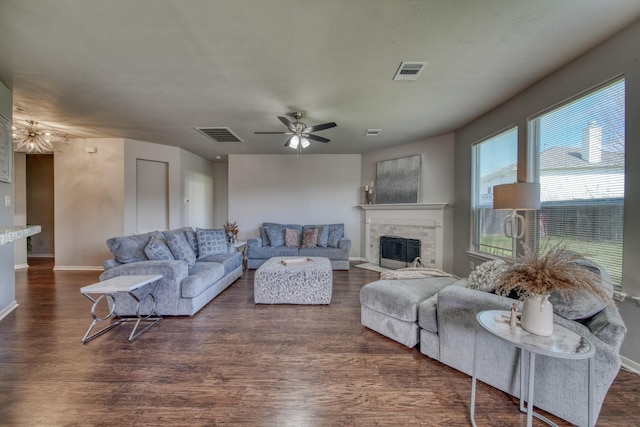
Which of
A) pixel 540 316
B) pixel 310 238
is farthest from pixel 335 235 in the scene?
pixel 540 316

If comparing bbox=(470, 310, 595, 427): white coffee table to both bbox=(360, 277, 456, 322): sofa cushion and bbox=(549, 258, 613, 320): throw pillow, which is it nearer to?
bbox=(549, 258, 613, 320): throw pillow

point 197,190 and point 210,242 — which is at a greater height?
point 197,190

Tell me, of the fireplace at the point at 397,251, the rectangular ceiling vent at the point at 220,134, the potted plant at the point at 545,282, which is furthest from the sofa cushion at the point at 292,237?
the potted plant at the point at 545,282

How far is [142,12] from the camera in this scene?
1.75 metres

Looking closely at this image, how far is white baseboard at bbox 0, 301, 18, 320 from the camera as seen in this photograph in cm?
273

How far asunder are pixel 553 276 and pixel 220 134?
489 cm

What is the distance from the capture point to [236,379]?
1.78m

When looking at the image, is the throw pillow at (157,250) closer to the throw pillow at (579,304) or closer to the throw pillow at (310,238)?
the throw pillow at (310,238)

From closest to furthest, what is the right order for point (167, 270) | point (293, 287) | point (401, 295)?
point (401, 295)
point (167, 270)
point (293, 287)

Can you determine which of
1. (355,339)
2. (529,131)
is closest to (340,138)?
(529,131)

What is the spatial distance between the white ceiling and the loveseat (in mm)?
1979

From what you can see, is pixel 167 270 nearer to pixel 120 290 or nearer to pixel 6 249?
pixel 120 290

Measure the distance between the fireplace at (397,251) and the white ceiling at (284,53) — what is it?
8.30ft

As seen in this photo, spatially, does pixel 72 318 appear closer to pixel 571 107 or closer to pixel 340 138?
pixel 340 138
